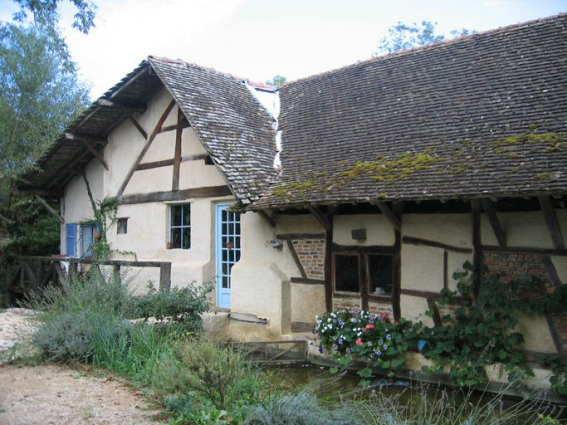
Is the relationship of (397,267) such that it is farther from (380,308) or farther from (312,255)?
(312,255)

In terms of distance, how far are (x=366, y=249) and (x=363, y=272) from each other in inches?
15.5

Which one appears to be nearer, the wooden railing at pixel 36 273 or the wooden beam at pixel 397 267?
the wooden beam at pixel 397 267

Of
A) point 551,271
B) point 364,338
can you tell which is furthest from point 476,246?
point 364,338

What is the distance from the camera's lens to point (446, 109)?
9.44 meters

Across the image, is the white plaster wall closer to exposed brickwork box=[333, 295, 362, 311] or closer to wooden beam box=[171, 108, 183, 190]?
exposed brickwork box=[333, 295, 362, 311]

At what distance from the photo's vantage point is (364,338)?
8.63m

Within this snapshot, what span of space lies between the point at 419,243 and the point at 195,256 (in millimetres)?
5093

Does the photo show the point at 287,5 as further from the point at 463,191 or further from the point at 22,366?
the point at 22,366

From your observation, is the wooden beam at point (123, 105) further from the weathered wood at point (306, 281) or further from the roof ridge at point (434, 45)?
the weathered wood at point (306, 281)

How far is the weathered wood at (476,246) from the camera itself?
25.3 ft

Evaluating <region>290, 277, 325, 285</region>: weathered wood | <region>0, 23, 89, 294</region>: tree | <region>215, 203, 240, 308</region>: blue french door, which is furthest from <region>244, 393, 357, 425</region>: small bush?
<region>0, 23, 89, 294</region>: tree

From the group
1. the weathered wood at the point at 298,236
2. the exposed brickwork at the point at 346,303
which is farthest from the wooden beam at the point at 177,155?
the exposed brickwork at the point at 346,303

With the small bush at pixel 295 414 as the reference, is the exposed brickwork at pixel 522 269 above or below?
above

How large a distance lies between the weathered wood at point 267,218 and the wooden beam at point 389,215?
2274mm
